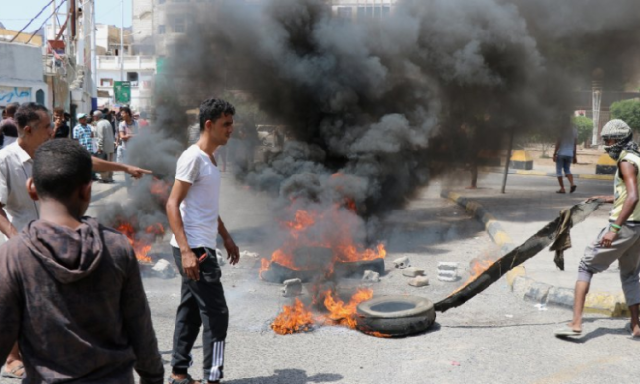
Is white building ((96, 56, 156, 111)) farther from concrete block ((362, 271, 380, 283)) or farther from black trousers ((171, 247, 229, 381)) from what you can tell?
black trousers ((171, 247, 229, 381))

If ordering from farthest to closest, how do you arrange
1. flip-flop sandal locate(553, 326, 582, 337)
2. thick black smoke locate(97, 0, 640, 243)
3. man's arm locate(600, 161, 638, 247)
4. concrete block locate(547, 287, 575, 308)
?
thick black smoke locate(97, 0, 640, 243) < concrete block locate(547, 287, 575, 308) < flip-flop sandal locate(553, 326, 582, 337) < man's arm locate(600, 161, 638, 247)

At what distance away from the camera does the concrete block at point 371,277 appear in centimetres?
688

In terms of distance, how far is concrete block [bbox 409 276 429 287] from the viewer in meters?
6.64

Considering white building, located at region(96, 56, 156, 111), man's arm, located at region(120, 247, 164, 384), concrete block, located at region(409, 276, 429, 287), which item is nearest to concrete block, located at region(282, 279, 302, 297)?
concrete block, located at region(409, 276, 429, 287)

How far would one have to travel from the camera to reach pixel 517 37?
33.9 feet

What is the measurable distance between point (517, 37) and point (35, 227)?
977cm

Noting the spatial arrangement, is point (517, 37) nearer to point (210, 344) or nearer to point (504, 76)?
point (504, 76)

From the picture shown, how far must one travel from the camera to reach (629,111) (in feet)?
87.6

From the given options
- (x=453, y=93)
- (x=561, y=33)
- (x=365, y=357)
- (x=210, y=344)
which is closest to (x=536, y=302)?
(x=365, y=357)

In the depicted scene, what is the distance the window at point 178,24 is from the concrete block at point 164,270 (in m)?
4.93

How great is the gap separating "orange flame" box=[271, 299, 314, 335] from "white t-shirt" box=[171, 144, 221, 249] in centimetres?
145

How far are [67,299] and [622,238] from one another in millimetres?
4226

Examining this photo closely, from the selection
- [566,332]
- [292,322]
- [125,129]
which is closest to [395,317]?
[292,322]

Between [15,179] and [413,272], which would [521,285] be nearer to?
[413,272]
